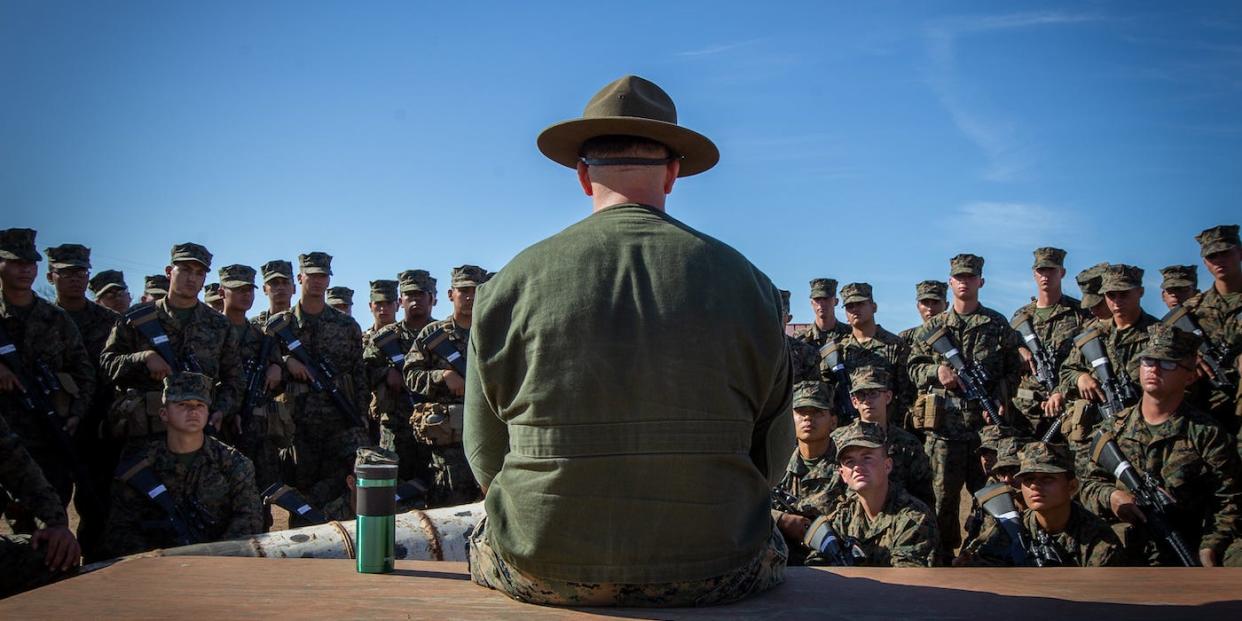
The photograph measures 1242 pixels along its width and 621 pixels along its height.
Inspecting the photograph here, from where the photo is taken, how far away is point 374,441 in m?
10.1

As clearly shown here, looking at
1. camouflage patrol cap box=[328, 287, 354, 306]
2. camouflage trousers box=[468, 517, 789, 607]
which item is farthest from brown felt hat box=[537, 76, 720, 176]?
camouflage patrol cap box=[328, 287, 354, 306]

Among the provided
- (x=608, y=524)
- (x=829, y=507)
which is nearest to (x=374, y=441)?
(x=829, y=507)

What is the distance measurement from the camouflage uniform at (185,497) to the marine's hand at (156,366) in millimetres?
1023

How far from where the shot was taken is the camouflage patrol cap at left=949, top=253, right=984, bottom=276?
965cm

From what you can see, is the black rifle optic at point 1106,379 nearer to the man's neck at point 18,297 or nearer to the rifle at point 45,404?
the rifle at point 45,404

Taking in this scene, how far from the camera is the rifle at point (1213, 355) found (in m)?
7.23

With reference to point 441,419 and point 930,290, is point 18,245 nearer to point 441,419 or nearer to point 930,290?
point 441,419

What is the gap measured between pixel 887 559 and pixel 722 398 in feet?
11.5

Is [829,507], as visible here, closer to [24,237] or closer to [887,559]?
[887,559]

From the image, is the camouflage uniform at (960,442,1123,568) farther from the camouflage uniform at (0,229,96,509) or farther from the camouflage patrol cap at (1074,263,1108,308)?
the camouflage uniform at (0,229,96,509)

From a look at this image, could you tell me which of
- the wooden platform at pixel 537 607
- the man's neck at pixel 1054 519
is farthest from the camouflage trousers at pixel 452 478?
the man's neck at pixel 1054 519

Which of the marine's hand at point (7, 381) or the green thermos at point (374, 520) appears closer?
the green thermos at point (374, 520)

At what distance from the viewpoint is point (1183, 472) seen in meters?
6.14

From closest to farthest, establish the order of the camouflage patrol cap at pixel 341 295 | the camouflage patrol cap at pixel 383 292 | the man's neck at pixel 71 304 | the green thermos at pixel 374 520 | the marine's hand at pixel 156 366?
the green thermos at pixel 374 520 < the marine's hand at pixel 156 366 < the man's neck at pixel 71 304 < the camouflage patrol cap at pixel 383 292 < the camouflage patrol cap at pixel 341 295
